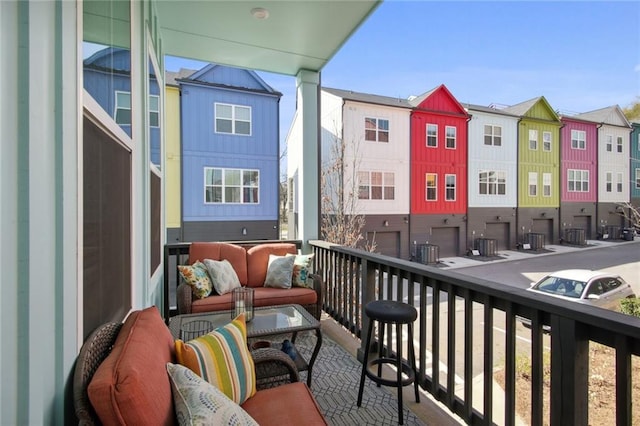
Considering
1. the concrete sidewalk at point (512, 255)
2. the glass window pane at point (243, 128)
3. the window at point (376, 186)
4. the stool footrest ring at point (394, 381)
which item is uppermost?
the glass window pane at point (243, 128)

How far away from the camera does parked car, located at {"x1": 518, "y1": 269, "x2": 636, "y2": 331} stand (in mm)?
5297

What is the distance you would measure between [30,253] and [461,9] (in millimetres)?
7874

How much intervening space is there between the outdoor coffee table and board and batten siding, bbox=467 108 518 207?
491 inches

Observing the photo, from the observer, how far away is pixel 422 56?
10172mm

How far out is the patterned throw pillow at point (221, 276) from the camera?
10.6 ft

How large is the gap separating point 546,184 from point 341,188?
10886 mm

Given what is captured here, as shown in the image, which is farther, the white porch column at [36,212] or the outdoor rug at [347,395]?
the outdoor rug at [347,395]

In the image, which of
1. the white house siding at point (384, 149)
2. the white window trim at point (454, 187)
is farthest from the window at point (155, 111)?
the white window trim at point (454, 187)

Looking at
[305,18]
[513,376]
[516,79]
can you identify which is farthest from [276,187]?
[513,376]

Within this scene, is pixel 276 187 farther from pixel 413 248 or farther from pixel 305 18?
pixel 305 18

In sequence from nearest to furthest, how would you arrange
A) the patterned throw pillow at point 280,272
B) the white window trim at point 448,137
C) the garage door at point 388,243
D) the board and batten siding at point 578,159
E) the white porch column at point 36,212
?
the white porch column at point 36,212 → the patterned throw pillow at point 280,272 → the garage door at point 388,243 → the white window trim at point 448,137 → the board and batten siding at point 578,159

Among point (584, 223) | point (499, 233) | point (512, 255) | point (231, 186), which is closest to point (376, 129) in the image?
point (231, 186)

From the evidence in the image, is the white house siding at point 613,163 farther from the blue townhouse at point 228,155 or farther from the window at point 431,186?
the blue townhouse at point 228,155

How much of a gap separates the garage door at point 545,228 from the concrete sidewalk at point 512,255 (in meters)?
0.34
